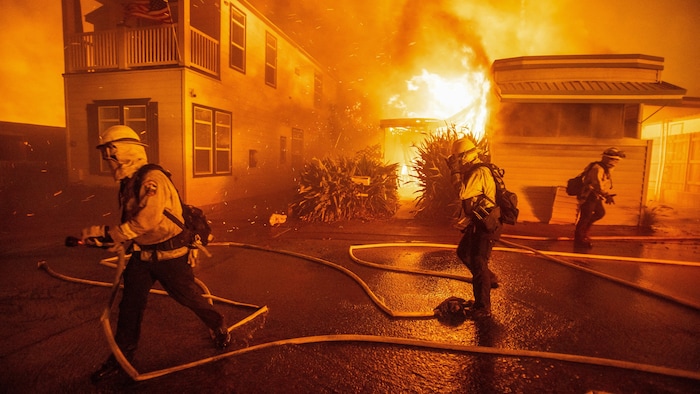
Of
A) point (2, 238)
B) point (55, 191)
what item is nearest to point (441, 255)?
point (2, 238)

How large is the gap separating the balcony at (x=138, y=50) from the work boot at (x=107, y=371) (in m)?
10.6

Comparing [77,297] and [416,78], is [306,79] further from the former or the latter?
[77,297]

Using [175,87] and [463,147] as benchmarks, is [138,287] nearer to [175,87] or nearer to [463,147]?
[463,147]

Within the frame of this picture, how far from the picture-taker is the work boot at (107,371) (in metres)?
2.81

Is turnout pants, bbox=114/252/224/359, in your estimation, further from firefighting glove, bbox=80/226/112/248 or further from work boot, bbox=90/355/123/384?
firefighting glove, bbox=80/226/112/248

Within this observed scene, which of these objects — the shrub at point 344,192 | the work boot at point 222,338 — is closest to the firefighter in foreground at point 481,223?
the work boot at point 222,338

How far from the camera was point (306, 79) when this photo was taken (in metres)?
21.6

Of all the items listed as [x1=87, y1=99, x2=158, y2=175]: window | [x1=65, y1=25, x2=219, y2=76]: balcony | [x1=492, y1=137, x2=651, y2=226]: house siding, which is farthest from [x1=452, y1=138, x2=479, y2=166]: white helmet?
[x1=87, y1=99, x2=158, y2=175]: window

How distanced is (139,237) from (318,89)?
859 inches

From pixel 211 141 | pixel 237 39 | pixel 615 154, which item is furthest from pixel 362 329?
pixel 237 39

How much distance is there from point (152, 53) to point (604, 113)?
1353 cm

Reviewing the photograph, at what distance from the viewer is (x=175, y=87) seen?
11648mm

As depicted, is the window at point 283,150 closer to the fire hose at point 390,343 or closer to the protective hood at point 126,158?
the fire hose at point 390,343

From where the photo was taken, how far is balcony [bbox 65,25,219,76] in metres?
11.9
